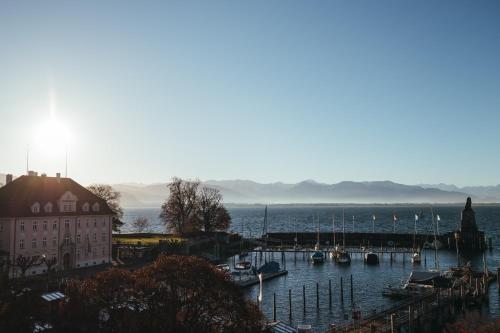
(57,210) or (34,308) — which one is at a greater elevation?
(57,210)

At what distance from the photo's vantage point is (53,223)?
62.8 meters

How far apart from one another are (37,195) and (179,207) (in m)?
55.6

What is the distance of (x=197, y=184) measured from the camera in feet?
403

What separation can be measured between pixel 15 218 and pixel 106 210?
1631 cm

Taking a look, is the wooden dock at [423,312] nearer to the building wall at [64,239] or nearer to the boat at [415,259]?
the boat at [415,259]

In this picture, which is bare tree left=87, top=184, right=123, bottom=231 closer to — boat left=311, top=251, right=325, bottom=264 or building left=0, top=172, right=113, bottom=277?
building left=0, top=172, right=113, bottom=277

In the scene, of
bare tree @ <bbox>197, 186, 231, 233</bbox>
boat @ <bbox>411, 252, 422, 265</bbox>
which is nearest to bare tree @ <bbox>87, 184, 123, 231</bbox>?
bare tree @ <bbox>197, 186, 231, 233</bbox>

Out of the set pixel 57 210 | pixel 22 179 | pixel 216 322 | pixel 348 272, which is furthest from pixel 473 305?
pixel 22 179

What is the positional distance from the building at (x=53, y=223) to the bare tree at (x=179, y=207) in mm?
43085

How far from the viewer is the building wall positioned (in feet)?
192

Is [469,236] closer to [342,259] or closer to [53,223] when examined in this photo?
[342,259]

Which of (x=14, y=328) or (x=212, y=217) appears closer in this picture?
(x=14, y=328)

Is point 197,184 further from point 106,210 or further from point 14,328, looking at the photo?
point 14,328

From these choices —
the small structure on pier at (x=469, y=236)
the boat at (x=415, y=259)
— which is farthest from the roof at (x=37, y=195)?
the small structure on pier at (x=469, y=236)
